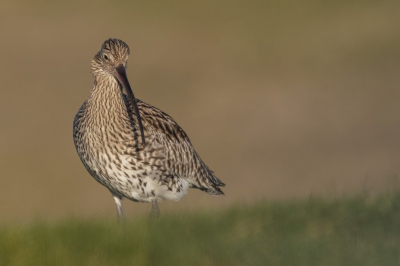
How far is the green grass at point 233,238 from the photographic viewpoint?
10.3 meters

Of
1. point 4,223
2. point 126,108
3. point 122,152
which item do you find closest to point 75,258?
point 4,223

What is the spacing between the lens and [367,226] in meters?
11.8

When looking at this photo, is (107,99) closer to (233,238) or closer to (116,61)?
(116,61)

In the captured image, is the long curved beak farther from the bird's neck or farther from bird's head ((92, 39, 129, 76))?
the bird's neck

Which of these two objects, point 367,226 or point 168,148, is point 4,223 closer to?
point 168,148

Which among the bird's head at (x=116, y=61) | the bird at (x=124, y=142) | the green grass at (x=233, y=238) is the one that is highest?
the bird's head at (x=116, y=61)

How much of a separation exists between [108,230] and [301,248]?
1823 millimetres

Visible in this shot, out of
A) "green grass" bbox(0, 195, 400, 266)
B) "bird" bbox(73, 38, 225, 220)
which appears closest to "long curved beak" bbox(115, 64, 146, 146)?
"bird" bbox(73, 38, 225, 220)

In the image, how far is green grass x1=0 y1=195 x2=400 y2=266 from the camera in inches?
404

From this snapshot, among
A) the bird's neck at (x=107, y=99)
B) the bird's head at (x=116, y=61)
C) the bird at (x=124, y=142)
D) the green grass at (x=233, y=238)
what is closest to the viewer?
the green grass at (x=233, y=238)

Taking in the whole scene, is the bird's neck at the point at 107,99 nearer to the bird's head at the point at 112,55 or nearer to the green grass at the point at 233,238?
the bird's head at the point at 112,55

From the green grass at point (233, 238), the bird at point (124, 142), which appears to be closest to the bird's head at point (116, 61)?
the bird at point (124, 142)

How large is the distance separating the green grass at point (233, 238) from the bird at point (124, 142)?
1.08 metres

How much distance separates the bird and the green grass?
108 centimetres
